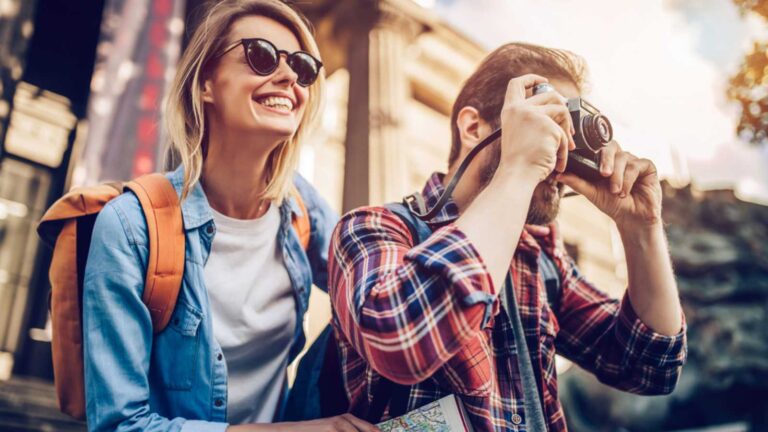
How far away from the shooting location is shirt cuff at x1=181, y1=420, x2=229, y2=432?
1.32m

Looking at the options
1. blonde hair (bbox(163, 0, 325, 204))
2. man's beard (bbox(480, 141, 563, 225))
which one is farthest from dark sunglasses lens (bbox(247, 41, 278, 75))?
man's beard (bbox(480, 141, 563, 225))

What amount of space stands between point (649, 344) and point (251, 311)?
3.84 ft

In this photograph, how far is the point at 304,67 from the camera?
5.83 feet

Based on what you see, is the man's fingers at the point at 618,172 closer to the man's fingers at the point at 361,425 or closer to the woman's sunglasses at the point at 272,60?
the man's fingers at the point at 361,425

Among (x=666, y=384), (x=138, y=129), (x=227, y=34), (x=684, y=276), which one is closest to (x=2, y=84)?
(x=138, y=129)

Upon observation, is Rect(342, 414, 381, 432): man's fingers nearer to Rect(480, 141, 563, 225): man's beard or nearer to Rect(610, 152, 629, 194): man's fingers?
Rect(480, 141, 563, 225): man's beard

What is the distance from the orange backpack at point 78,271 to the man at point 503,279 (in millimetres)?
470

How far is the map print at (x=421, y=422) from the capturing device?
3.97ft

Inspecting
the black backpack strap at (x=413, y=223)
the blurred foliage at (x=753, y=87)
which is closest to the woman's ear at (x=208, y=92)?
the black backpack strap at (x=413, y=223)

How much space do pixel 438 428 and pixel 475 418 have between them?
0.10 metres

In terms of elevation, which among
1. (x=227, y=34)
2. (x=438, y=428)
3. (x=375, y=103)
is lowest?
(x=438, y=428)

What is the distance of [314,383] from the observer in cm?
158

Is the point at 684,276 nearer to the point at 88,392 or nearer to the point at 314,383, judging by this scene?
the point at 314,383

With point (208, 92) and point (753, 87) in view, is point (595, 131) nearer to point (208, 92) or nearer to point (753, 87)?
point (208, 92)
